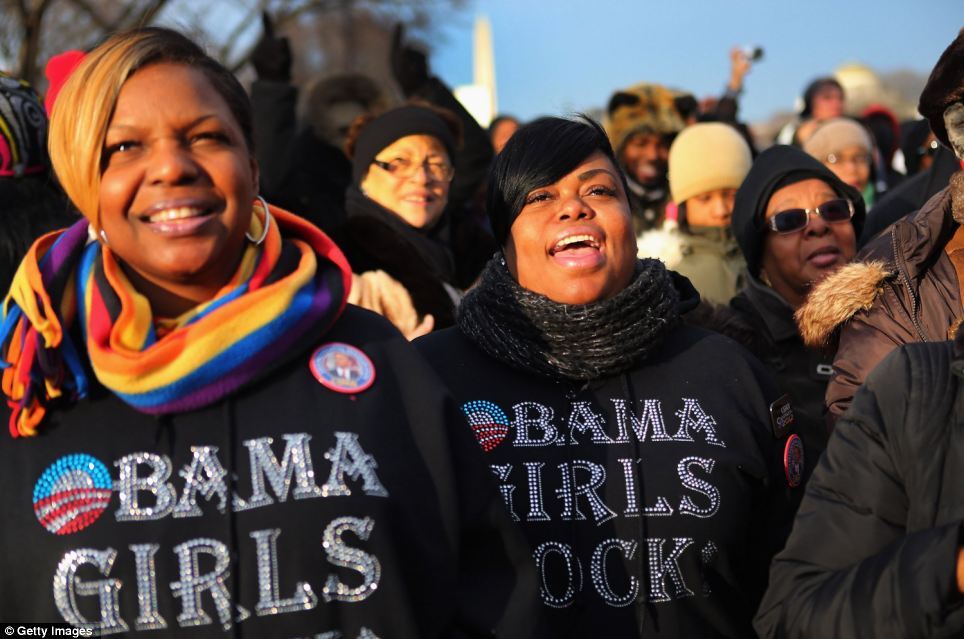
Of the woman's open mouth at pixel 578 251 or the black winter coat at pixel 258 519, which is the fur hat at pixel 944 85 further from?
the black winter coat at pixel 258 519

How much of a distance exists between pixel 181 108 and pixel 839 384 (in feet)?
6.47

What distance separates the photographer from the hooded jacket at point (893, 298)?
10.7ft

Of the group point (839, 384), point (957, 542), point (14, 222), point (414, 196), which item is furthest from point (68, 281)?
point (414, 196)

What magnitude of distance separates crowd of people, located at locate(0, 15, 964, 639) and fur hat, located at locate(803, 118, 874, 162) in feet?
10.6

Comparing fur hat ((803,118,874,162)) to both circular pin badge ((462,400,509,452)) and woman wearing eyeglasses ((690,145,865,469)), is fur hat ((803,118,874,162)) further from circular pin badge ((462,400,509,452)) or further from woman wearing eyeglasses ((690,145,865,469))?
circular pin badge ((462,400,509,452))

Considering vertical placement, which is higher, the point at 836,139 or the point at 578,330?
the point at 836,139

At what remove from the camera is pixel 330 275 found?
2.67 metres

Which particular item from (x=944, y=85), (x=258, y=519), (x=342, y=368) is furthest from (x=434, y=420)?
(x=944, y=85)

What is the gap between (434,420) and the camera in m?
2.61

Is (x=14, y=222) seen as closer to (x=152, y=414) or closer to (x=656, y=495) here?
(x=152, y=414)

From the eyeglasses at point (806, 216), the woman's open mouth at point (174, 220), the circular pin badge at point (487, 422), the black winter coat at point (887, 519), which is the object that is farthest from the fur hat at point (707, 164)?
the woman's open mouth at point (174, 220)

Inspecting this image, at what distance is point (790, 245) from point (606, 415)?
1718mm

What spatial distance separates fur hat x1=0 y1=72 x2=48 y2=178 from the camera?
3836mm

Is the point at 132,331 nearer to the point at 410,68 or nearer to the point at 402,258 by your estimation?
the point at 402,258
